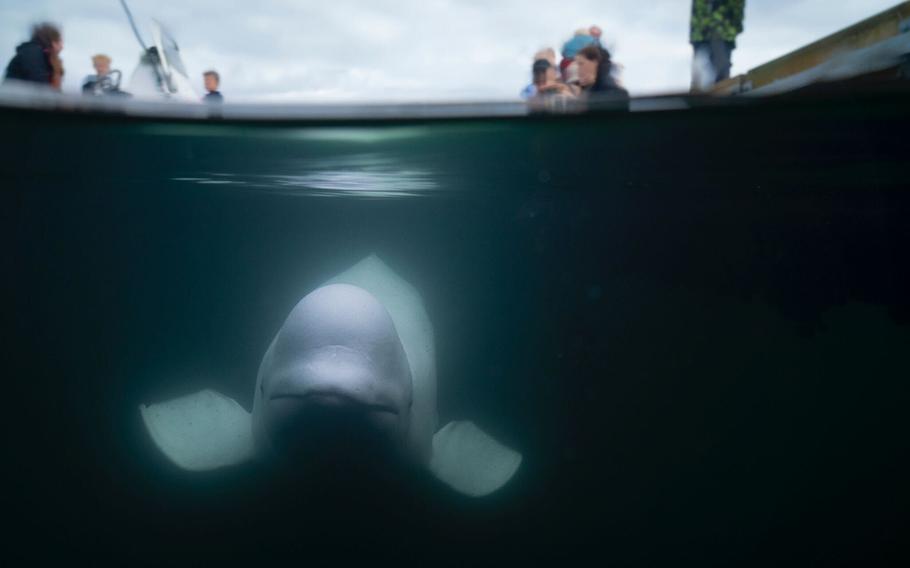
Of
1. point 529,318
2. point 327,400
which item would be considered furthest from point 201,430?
point 529,318

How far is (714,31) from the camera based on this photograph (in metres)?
3.42

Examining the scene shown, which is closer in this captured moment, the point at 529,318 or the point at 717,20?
the point at 717,20

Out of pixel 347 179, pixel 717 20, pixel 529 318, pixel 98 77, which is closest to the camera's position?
pixel 717 20

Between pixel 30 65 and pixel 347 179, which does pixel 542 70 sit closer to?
pixel 347 179

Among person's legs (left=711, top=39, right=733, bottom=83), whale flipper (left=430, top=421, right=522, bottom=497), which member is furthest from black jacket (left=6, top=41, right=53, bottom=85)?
person's legs (left=711, top=39, right=733, bottom=83)

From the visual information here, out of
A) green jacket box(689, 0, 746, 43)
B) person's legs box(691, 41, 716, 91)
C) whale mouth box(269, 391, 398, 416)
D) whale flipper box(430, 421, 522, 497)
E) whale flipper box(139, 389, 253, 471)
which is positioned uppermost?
green jacket box(689, 0, 746, 43)

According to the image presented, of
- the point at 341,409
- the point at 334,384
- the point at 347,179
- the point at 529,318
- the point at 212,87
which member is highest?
the point at 212,87

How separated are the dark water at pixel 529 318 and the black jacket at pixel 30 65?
1.11 metres

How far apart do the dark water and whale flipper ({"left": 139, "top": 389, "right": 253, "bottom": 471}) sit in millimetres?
247

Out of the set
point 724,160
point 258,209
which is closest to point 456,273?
point 258,209

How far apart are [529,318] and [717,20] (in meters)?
5.30

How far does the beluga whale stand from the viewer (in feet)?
9.46

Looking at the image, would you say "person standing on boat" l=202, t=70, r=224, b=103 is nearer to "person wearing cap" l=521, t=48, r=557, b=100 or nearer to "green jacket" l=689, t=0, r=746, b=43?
"person wearing cap" l=521, t=48, r=557, b=100

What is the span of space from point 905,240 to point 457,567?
5501 millimetres
